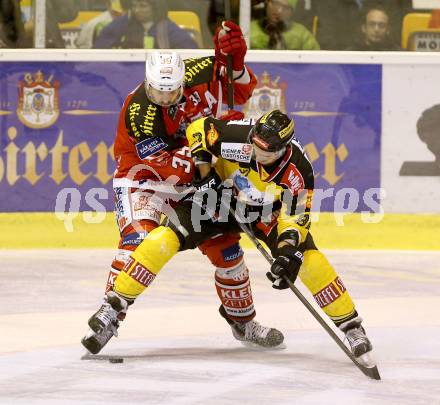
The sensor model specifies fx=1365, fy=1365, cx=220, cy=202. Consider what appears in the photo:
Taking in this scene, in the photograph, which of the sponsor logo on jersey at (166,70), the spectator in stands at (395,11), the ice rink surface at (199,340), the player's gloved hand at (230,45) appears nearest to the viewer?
the ice rink surface at (199,340)

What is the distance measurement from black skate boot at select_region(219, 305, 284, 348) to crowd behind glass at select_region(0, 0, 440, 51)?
11.5ft

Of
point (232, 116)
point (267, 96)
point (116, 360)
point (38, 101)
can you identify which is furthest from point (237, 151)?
point (38, 101)

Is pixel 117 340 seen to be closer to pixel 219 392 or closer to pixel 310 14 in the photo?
pixel 219 392

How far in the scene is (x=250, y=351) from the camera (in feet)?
21.6

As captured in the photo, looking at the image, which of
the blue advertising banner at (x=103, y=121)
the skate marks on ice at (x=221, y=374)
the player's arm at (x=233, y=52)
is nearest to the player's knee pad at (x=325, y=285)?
the skate marks on ice at (x=221, y=374)

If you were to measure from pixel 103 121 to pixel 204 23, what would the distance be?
1027mm

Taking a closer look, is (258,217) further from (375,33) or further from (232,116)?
(375,33)

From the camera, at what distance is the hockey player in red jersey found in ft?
21.6

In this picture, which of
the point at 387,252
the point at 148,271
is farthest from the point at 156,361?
the point at 387,252

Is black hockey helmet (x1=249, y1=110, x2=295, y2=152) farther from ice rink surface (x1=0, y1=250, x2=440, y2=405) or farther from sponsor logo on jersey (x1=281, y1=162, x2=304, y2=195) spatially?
ice rink surface (x1=0, y1=250, x2=440, y2=405)

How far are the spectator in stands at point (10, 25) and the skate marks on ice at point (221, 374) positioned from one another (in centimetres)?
364

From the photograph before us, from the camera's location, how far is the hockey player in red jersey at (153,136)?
21.6 feet

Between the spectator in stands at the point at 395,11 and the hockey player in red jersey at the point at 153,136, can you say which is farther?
the spectator in stands at the point at 395,11

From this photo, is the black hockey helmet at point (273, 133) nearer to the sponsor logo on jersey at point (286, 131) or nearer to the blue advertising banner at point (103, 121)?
the sponsor logo on jersey at point (286, 131)
